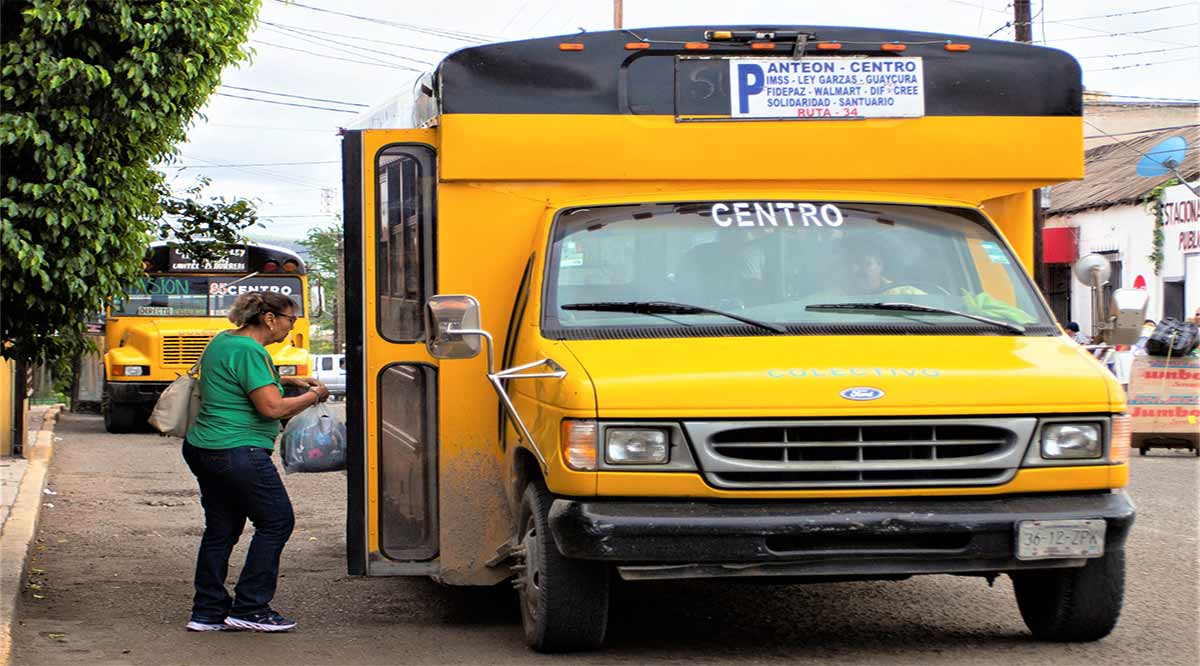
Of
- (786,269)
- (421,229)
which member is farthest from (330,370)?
(786,269)

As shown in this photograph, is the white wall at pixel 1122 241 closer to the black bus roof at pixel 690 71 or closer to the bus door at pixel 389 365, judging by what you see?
the black bus roof at pixel 690 71

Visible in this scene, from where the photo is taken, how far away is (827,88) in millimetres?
7312

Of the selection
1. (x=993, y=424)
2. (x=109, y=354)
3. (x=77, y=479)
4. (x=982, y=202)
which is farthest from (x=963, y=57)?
(x=109, y=354)

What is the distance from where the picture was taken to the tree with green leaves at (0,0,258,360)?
7.47m

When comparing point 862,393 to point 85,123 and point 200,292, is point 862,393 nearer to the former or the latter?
point 85,123

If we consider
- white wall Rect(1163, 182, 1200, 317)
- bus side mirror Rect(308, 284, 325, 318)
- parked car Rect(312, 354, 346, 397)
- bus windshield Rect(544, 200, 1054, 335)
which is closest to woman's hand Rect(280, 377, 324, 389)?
bus windshield Rect(544, 200, 1054, 335)

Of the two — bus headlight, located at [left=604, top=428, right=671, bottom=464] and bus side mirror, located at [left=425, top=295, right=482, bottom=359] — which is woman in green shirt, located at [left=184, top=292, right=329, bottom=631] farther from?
→ bus headlight, located at [left=604, top=428, right=671, bottom=464]

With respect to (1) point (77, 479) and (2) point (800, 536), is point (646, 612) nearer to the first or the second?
(2) point (800, 536)

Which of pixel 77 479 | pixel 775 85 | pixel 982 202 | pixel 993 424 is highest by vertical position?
pixel 775 85

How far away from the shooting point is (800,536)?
234 inches

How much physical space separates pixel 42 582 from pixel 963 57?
5740 mm

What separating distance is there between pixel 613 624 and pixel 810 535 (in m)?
1.77

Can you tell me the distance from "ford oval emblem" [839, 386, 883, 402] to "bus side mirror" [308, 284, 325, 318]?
17.1 m

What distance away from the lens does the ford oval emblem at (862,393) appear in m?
5.88
